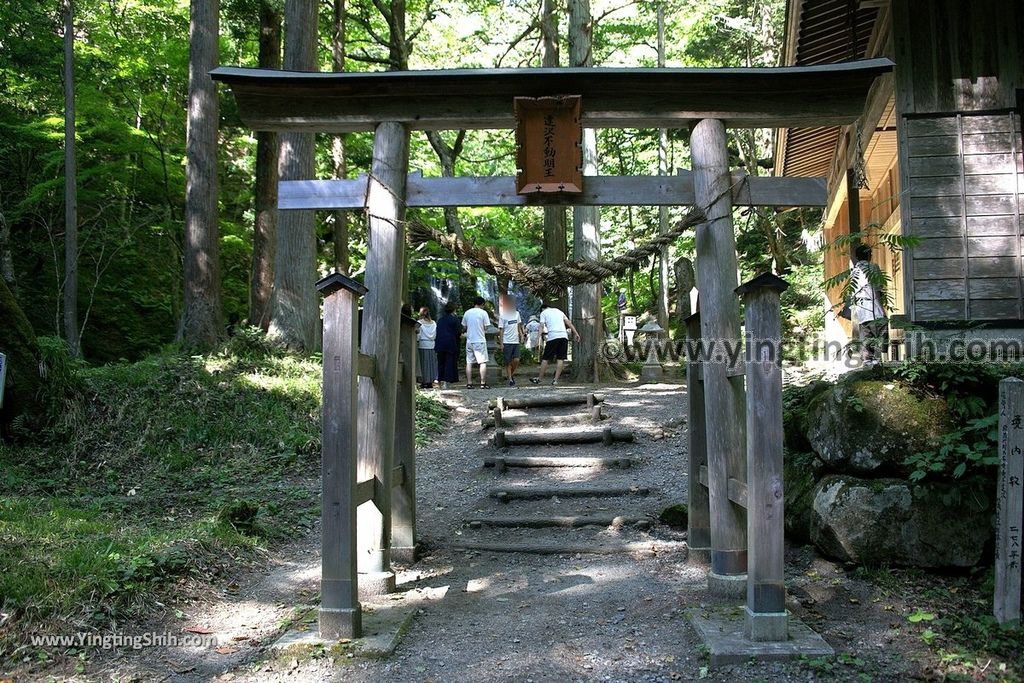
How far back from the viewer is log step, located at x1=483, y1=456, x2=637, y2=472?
8.78 m

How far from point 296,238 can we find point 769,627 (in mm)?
10127

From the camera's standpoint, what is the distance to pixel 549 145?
18.0ft

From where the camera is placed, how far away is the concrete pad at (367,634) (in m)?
4.30

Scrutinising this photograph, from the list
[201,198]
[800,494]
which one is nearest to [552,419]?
[800,494]

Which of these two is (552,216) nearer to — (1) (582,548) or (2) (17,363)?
(2) (17,363)

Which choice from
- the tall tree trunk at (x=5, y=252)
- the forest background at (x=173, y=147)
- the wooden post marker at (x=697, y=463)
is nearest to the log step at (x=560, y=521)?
the wooden post marker at (x=697, y=463)

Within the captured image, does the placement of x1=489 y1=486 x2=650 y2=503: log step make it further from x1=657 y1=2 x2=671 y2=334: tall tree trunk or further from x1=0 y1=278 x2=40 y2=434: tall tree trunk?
x1=657 y1=2 x2=671 y2=334: tall tree trunk

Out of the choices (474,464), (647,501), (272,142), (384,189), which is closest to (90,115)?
(272,142)

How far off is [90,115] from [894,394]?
1695 centimetres

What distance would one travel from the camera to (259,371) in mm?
11305

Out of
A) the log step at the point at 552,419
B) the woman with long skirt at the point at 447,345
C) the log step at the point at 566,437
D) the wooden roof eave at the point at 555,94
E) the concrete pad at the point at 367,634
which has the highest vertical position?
the wooden roof eave at the point at 555,94

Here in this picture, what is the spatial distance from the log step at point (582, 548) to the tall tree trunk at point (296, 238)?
712 centimetres

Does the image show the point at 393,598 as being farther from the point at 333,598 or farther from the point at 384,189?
the point at 384,189

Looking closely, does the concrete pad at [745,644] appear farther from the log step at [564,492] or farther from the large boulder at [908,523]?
the log step at [564,492]
